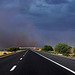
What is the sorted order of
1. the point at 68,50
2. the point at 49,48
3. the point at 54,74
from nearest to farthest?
the point at 54,74 < the point at 68,50 < the point at 49,48

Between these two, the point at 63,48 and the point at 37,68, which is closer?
the point at 37,68

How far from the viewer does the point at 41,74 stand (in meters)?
7.35

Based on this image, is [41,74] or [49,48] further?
[49,48]

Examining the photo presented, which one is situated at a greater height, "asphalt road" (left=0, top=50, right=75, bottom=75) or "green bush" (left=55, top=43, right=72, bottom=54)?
"asphalt road" (left=0, top=50, right=75, bottom=75)

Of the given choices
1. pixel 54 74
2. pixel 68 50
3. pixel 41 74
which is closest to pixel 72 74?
pixel 54 74

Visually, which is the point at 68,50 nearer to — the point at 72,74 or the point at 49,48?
the point at 49,48

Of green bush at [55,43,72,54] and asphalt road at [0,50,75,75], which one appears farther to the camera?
green bush at [55,43,72,54]

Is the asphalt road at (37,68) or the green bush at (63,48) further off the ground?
the asphalt road at (37,68)

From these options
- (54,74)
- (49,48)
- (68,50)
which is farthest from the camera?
(49,48)

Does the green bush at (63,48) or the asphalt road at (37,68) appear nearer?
the asphalt road at (37,68)

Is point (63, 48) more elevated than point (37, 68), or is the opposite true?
point (37, 68)

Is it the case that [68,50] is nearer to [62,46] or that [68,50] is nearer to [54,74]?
[62,46]

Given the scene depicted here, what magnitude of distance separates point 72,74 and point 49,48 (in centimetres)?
11538

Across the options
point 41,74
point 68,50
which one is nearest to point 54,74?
point 41,74
